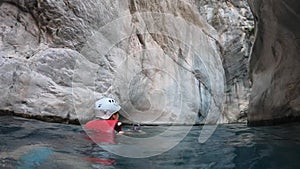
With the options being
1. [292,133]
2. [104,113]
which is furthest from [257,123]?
[104,113]

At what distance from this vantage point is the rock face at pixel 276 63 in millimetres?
5465

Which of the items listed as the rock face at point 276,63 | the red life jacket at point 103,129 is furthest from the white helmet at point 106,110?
the rock face at point 276,63

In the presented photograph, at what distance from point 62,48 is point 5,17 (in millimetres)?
1450

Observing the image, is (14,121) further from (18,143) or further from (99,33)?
(99,33)

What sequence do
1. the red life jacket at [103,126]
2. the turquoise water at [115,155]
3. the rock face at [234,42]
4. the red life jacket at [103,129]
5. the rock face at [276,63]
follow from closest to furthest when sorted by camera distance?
the turquoise water at [115,155]
the red life jacket at [103,129]
the red life jacket at [103,126]
the rock face at [276,63]
the rock face at [234,42]

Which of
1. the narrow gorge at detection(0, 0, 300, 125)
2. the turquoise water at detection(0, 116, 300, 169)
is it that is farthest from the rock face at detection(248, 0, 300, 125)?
the turquoise water at detection(0, 116, 300, 169)

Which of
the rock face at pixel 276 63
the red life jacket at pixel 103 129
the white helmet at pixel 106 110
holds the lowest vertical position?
the red life jacket at pixel 103 129

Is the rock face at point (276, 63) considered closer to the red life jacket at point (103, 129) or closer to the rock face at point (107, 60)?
the red life jacket at point (103, 129)

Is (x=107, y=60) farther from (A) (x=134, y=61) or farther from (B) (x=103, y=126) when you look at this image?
(B) (x=103, y=126)

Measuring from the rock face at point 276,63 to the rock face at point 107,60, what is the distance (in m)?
3.66

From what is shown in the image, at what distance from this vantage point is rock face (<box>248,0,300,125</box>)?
17.9 ft

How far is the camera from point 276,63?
6305 mm

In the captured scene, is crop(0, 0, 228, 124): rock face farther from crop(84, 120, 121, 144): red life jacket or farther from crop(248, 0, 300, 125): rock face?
crop(248, 0, 300, 125): rock face

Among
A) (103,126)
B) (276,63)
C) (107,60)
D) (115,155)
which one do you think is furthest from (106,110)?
(107,60)
